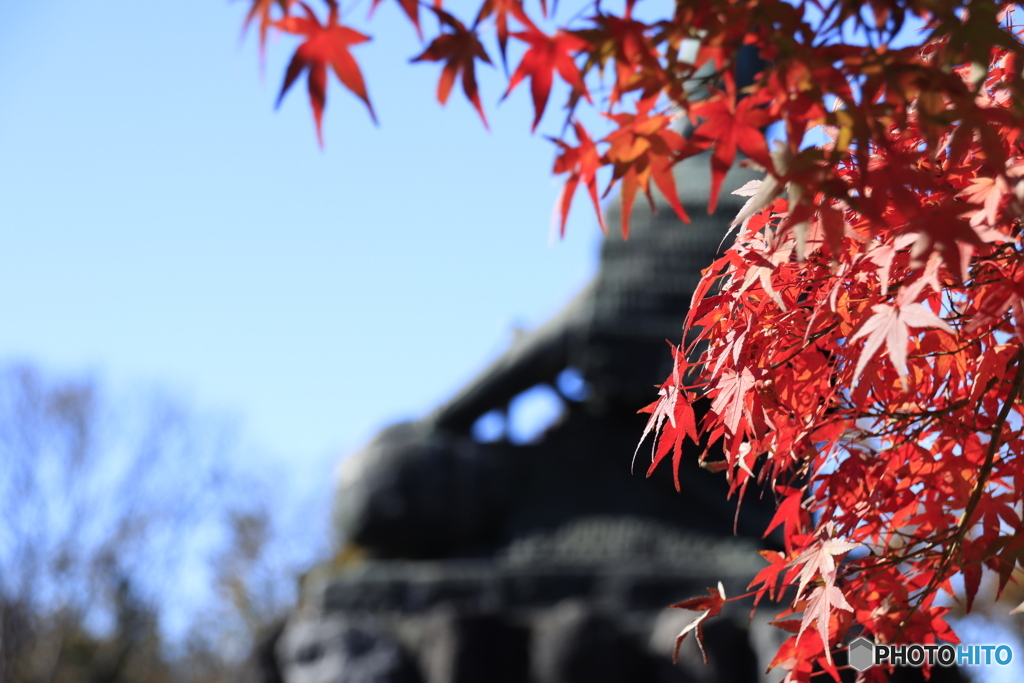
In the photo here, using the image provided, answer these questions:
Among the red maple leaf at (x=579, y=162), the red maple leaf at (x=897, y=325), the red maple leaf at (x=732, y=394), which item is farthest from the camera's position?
the red maple leaf at (x=732, y=394)

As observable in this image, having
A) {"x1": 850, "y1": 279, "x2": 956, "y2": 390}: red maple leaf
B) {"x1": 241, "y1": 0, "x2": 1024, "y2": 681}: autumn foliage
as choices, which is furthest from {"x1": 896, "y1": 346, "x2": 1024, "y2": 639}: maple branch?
{"x1": 850, "y1": 279, "x2": 956, "y2": 390}: red maple leaf

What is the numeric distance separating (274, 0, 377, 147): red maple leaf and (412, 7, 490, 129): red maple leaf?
69mm

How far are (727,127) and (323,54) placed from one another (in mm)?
448

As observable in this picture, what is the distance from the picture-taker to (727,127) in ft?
3.26

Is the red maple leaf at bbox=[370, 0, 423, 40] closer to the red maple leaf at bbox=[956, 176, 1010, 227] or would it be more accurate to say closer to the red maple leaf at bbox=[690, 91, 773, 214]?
the red maple leaf at bbox=[690, 91, 773, 214]

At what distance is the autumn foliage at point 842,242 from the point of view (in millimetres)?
923

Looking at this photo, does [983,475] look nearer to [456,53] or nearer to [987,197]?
[987,197]

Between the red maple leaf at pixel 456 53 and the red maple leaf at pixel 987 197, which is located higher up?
the red maple leaf at pixel 456 53

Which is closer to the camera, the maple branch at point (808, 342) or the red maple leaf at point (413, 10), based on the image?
the red maple leaf at point (413, 10)

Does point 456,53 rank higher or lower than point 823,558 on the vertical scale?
higher

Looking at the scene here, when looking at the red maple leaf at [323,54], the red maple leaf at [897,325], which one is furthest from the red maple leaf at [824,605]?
the red maple leaf at [323,54]

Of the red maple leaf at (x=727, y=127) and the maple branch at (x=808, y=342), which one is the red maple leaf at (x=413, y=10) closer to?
the red maple leaf at (x=727, y=127)

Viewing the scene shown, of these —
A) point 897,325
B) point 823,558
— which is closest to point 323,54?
point 897,325

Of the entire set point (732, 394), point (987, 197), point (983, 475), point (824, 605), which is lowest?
point (824, 605)
